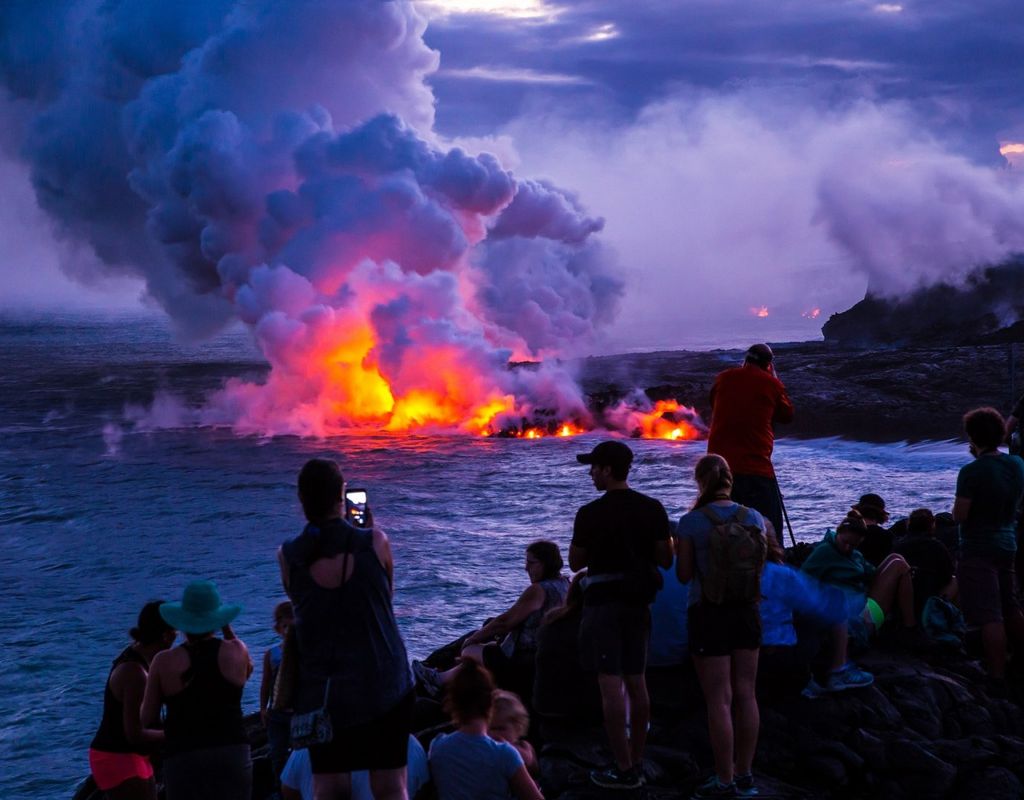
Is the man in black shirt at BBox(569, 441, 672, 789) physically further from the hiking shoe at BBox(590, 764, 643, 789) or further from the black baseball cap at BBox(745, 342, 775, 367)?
the black baseball cap at BBox(745, 342, 775, 367)

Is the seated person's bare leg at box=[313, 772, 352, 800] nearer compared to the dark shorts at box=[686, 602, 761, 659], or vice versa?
the seated person's bare leg at box=[313, 772, 352, 800]

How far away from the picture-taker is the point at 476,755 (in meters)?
5.55

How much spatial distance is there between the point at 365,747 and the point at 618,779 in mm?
2211

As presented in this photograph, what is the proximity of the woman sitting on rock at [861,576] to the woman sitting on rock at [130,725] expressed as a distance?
4.38m

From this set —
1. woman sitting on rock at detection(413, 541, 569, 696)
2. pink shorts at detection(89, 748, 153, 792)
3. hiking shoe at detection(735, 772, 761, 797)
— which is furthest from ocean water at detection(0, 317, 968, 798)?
hiking shoe at detection(735, 772, 761, 797)

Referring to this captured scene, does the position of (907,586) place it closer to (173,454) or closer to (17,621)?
(17,621)

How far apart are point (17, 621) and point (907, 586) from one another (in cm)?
1575

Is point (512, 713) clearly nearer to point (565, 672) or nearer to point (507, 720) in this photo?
point (507, 720)

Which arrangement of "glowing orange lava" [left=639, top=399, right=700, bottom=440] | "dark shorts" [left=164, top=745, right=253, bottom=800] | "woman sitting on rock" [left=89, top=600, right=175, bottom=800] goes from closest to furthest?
"dark shorts" [left=164, top=745, right=253, bottom=800] → "woman sitting on rock" [left=89, top=600, right=175, bottom=800] → "glowing orange lava" [left=639, top=399, right=700, bottom=440]

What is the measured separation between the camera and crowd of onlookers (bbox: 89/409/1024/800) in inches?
194

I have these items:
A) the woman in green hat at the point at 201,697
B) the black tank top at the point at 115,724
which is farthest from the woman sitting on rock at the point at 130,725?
the woman in green hat at the point at 201,697

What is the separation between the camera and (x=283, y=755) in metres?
7.04

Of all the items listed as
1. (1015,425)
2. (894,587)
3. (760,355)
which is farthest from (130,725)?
(1015,425)

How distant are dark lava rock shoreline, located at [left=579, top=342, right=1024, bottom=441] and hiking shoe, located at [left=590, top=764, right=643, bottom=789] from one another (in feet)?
96.1
